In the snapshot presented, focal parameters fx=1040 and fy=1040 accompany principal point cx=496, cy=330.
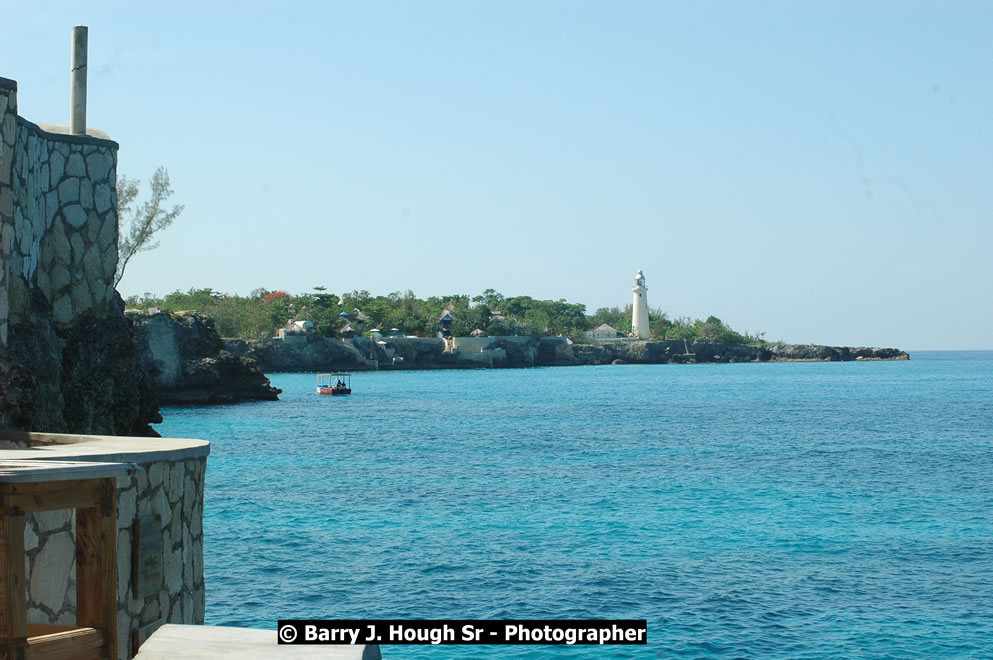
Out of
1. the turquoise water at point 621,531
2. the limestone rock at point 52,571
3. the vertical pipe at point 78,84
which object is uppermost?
the vertical pipe at point 78,84

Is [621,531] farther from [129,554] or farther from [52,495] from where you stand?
[52,495]

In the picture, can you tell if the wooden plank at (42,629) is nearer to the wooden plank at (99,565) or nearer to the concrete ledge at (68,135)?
the wooden plank at (99,565)

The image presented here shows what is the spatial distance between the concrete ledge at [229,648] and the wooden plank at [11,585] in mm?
817

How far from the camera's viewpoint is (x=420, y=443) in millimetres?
47125

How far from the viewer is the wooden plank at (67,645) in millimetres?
5389

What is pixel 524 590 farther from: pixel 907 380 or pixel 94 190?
pixel 907 380

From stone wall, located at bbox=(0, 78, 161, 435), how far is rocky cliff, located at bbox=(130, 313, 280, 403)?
41.8 m

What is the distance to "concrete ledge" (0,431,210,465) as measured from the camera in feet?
27.3

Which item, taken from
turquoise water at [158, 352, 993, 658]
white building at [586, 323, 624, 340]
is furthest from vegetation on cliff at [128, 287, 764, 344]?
turquoise water at [158, 352, 993, 658]

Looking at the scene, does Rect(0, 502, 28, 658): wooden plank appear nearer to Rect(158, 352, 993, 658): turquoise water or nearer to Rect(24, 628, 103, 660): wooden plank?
Rect(24, 628, 103, 660): wooden plank

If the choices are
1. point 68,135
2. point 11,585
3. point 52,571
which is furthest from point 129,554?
point 68,135

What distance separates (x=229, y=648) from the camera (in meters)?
4.71

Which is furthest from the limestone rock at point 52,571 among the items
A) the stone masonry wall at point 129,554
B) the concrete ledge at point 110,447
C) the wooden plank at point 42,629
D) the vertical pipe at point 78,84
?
the vertical pipe at point 78,84

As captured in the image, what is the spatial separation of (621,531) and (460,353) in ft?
428
